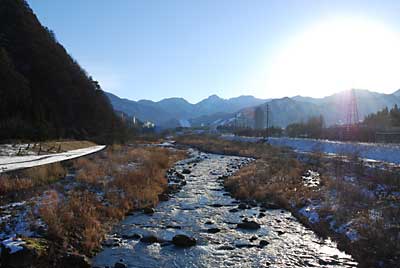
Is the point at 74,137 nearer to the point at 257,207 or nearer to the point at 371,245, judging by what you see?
the point at 257,207

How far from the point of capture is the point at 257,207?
74.0 feet

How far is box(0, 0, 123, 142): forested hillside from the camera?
5491 centimetres

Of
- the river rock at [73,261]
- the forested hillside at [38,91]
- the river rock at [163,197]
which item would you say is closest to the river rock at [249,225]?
the river rock at [163,197]

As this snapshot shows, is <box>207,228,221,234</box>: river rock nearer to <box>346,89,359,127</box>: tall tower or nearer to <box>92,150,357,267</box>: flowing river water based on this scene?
<box>92,150,357,267</box>: flowing river water

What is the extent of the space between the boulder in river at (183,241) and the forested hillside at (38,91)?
127 feet

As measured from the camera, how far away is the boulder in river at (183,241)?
581 inches

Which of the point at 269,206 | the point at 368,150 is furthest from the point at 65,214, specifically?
the point at 368,150

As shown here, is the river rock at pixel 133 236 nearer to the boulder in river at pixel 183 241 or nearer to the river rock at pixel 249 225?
the boulder in river at pixel 183 241

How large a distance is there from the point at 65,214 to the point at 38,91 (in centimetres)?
6100

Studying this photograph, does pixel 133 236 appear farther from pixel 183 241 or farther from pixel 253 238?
pixel 253 238

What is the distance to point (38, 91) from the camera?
6875 centimetres

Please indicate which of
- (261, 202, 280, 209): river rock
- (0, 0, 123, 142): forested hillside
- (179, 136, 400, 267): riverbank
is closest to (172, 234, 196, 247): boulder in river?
(179, 136, 400, 267): riverbank

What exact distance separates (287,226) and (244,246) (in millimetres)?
4028

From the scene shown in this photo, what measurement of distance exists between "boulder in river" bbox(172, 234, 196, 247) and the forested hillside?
38658 millimetres
